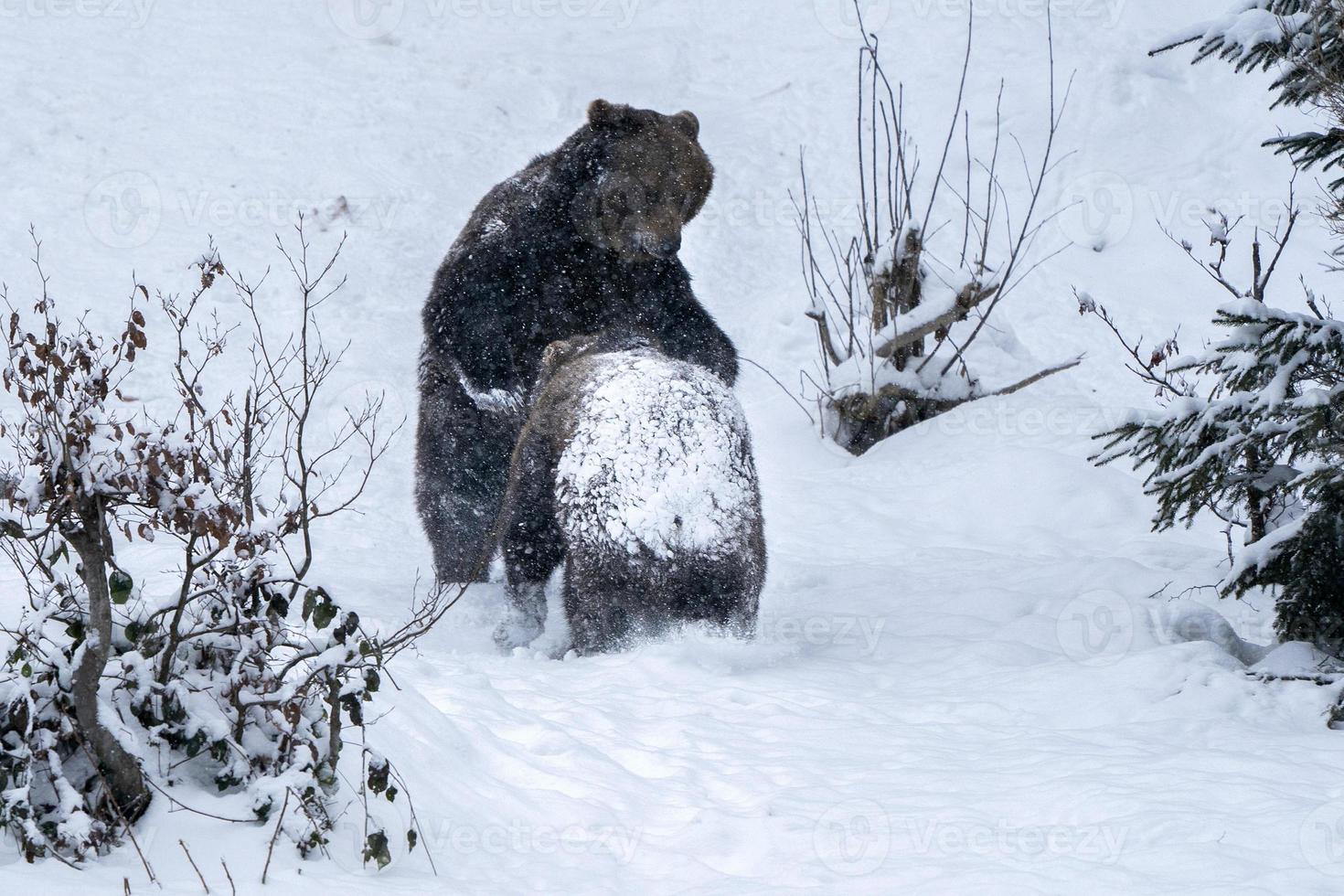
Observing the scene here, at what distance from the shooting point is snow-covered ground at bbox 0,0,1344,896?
3.19m

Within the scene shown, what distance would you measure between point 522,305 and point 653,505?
1956 mm

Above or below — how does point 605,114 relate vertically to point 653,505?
above

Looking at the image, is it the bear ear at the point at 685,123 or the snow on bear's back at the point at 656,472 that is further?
the bear ear at the point at 685,123

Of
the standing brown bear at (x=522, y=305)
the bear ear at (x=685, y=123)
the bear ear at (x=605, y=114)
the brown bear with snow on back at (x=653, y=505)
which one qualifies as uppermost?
the bear ear at (x=685, y=123)

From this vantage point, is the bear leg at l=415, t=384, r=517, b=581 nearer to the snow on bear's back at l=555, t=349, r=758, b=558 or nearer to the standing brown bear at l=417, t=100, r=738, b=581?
the standing brown bear at l=417, t=100, r=738, b=581

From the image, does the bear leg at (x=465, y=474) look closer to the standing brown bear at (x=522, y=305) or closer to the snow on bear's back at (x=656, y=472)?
the standing brown bear at (x=522, y=305)

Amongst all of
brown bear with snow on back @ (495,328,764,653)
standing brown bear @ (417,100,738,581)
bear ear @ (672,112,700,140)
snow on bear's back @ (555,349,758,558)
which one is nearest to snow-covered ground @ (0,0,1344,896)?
brown bear with snow on back @ (495,328,764,653)

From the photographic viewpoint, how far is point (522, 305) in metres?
6.43

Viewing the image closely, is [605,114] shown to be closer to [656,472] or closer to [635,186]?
[635,186]

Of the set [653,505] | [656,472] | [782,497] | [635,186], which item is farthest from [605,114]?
[782,497]

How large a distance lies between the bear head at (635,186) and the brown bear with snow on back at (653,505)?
0.94 metres

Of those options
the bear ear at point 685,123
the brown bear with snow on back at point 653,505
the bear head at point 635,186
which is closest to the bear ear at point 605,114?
the bear head at point 635,186

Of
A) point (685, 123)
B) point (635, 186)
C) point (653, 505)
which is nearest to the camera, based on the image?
point (653, 505)

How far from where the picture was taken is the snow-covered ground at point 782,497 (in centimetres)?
319
